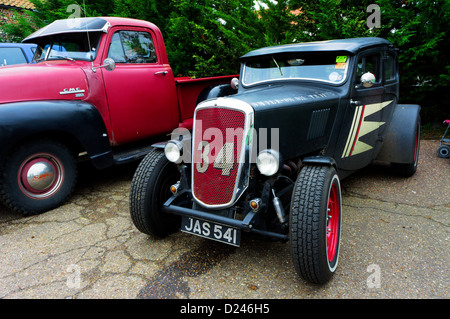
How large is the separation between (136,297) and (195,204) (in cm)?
78

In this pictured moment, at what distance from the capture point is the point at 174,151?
254 cm

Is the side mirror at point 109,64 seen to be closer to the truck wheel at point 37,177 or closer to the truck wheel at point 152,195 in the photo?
the truck wheel at point 37,177

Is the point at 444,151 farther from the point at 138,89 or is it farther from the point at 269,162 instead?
the point at 138,89

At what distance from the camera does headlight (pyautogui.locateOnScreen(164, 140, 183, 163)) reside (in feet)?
8.31

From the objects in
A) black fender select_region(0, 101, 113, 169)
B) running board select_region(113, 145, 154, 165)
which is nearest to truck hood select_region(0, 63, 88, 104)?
black fender select_region(0, 101, 113, 169)

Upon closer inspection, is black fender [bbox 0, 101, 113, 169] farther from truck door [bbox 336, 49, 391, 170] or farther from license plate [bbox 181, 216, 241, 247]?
truck door [bbox 336, 49, 391, 170]

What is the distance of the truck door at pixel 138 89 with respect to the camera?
3959mm

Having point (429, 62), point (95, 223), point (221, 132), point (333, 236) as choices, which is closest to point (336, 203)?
point (333, 236)

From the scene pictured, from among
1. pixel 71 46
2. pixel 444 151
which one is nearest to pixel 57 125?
pixel 71 46

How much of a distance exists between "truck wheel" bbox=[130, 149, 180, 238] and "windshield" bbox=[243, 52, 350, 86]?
1.48 meters

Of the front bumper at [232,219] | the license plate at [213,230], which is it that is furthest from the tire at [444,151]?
the license plate at [213,230]

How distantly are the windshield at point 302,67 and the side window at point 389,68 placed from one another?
909 millimetres
